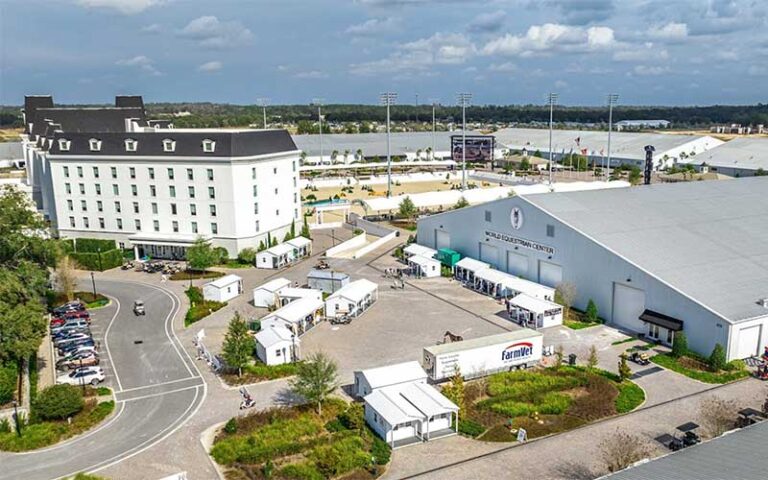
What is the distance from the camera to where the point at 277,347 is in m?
31.9

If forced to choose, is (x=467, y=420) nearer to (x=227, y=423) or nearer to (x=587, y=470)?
(x=587, y=470)

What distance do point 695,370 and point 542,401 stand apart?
8.50 m

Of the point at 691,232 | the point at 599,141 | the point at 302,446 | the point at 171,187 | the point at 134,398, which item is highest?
the point at 171,187

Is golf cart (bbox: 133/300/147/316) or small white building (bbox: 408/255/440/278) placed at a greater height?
small white building (bbox: 408/255/440/278)

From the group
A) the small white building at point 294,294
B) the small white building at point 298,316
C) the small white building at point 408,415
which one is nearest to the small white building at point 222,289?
the small white building at point 294,294

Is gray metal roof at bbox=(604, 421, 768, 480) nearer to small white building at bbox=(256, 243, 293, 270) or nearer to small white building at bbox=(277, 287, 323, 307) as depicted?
small white building at bbox=(277, 287, 323, 307)

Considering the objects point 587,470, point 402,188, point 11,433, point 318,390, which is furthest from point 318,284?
point 402,188

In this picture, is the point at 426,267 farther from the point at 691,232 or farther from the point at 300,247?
the point at 691,232

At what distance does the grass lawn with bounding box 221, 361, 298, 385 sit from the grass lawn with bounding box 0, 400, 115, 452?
5.36 metres

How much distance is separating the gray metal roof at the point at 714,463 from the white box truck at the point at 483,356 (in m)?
12.6

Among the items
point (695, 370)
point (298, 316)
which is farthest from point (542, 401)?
point (298, 316)

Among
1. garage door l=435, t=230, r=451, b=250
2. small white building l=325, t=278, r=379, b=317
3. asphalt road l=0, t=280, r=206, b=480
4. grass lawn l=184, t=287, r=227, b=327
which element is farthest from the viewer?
garage door l=435, t=230, r=451, b=250

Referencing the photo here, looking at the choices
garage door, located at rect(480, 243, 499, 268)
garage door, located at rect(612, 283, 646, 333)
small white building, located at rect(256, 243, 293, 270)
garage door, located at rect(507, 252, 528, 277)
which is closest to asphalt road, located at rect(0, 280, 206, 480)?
small white building, located at rect(256, 243, 293, 270)

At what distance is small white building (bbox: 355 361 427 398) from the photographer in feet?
88.3
